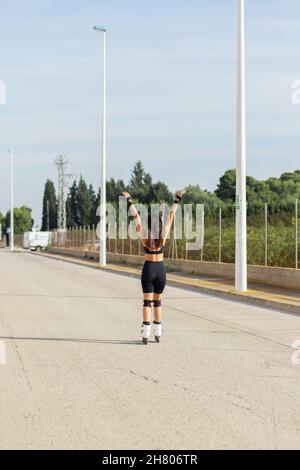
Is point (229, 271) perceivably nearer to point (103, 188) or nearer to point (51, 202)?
point (103, 188)

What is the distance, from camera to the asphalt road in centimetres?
625

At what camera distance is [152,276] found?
37.2 feet

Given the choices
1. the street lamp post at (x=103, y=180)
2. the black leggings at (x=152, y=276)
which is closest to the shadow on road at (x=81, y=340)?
the black leggings at (x=152, y=276)

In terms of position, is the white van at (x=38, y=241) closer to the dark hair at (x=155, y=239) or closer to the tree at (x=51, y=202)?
the dark hair at (x=155, y=239)

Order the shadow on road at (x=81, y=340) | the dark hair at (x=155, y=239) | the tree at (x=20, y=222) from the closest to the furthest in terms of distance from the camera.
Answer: the dark hair at (x=155, y=239), the shadow on road at (x=81, y=340), the tree at (x=20, y=222)

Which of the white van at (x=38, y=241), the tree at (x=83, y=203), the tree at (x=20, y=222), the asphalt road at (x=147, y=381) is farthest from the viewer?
the tree at (x=20, y=222)

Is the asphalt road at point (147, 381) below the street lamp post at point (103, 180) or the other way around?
below

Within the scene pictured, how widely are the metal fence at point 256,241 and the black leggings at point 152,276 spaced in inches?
422

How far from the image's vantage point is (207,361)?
9.96 meters

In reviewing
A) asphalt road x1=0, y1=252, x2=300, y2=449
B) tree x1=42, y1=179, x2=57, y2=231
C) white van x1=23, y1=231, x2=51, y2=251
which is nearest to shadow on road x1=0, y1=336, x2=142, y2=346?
asphalt road x1=0, y1=252, x2=300, y2=449

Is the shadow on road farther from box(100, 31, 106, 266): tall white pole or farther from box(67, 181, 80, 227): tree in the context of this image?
box(67, 181, 80, 227): tree

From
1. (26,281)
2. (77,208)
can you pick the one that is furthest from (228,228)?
(77,208)

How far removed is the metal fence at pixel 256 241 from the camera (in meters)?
23.6
